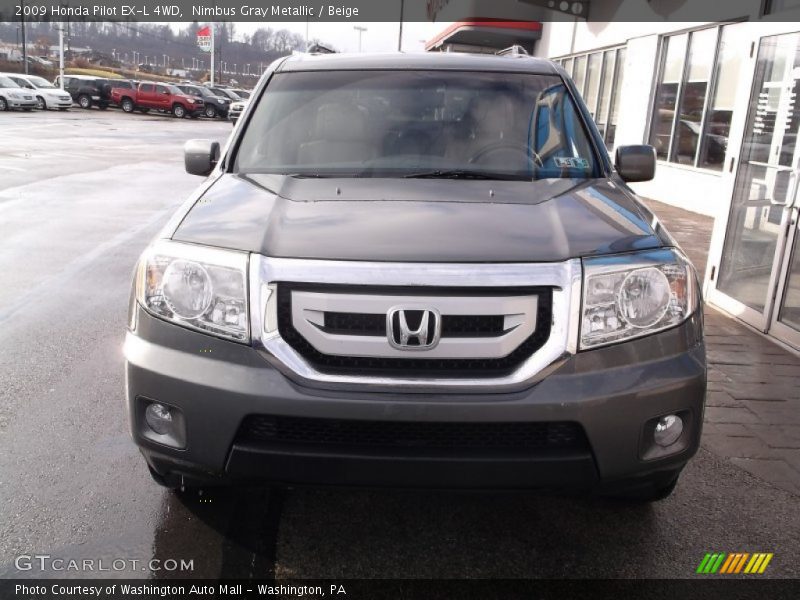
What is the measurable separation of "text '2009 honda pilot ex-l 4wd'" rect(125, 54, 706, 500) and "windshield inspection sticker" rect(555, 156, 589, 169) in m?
0.85

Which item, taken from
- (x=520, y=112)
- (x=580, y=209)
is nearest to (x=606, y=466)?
(x=580, y=209)

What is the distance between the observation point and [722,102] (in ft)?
40.6

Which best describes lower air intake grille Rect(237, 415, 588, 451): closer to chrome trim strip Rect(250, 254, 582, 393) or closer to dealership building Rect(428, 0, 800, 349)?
chrome trim strip Rect(250, 254, 582, 393)

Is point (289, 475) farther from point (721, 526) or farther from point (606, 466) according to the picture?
point (721, 526)

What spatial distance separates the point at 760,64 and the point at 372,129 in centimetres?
395

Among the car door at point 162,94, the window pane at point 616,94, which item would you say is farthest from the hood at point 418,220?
the car door at point 162,94

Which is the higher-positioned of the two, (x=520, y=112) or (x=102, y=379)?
(x=520, y=112)

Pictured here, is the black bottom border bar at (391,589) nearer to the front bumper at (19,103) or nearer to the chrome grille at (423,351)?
the chrome grille at (423,351)

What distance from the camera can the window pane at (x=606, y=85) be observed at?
17.6 meters

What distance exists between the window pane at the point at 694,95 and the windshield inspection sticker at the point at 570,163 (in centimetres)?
1048

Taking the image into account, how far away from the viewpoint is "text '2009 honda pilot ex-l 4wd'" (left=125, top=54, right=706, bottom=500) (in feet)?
7.74

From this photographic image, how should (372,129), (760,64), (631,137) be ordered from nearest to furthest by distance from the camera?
(372,129)
(760,64)
(631,137)

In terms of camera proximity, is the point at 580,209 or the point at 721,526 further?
the point at 721,526

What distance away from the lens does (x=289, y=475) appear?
2.38 m
